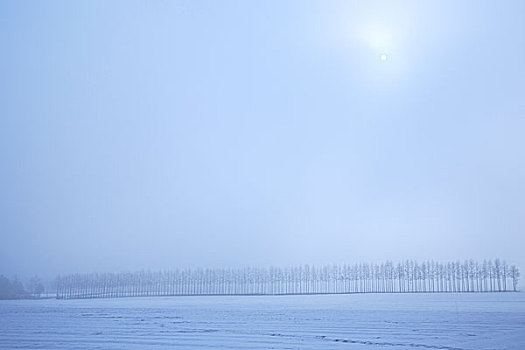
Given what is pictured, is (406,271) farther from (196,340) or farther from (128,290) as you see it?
(196,340)

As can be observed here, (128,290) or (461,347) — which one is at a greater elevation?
(461,347)

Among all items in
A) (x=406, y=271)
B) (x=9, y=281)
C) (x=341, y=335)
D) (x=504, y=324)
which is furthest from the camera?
(x=406, y=271)

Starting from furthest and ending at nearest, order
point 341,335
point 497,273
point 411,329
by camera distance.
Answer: point 497,273 < point 411,329 < point 341,335

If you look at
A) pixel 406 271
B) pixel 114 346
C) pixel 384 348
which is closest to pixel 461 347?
pixel 384 348

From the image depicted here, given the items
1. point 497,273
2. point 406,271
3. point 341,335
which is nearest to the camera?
point 341,335

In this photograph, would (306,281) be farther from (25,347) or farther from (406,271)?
(25,347)

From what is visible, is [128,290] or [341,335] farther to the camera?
[128,290]

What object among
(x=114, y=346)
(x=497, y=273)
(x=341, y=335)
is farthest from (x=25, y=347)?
(x=497, y=273)

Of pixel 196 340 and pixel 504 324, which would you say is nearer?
pixel 196 340

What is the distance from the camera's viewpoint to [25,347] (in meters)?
17.0

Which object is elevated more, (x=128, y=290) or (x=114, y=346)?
(x=114, y=346)

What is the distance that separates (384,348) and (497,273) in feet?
468

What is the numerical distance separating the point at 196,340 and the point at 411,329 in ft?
30.0

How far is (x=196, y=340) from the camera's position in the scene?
18.6 metres
